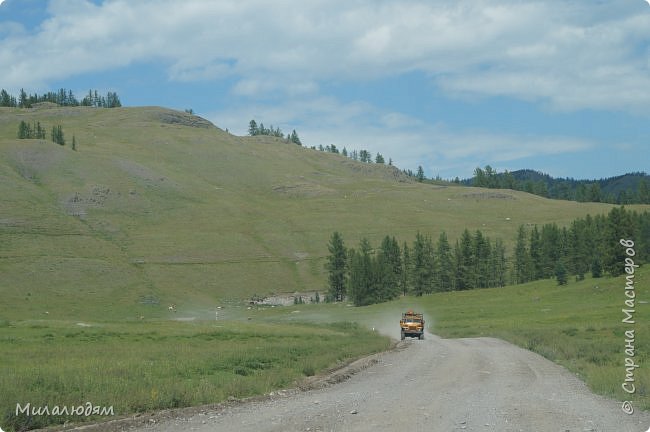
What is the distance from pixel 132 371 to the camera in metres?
20.7

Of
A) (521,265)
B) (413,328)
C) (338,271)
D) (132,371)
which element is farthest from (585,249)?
(132,371)

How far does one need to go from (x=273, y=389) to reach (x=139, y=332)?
2879 centimetres

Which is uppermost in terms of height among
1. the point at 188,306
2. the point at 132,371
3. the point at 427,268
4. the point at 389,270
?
the point at 132,371

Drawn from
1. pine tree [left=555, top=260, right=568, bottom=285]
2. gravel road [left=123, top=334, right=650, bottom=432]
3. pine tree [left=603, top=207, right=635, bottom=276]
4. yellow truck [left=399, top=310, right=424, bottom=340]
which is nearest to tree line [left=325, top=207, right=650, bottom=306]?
pine tree [left=603, top=207, right=635, bottom=276]

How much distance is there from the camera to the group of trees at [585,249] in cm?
9644

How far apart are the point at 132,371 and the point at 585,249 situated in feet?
378

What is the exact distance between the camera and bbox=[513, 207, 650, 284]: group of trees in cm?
9644

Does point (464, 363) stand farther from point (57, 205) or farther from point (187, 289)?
point (57, 205)

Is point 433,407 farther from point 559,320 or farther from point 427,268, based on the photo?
point 427,268

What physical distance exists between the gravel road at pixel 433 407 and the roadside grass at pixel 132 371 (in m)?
1.43

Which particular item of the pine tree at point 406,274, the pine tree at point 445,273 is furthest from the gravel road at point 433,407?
the pine tree at point 445,273

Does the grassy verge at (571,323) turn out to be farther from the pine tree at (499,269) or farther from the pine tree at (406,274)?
the pine tree at (499,269)

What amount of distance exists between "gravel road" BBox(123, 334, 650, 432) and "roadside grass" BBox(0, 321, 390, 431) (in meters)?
1.43

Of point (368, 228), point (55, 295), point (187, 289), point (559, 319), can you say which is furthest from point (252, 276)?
point (559, 319)
